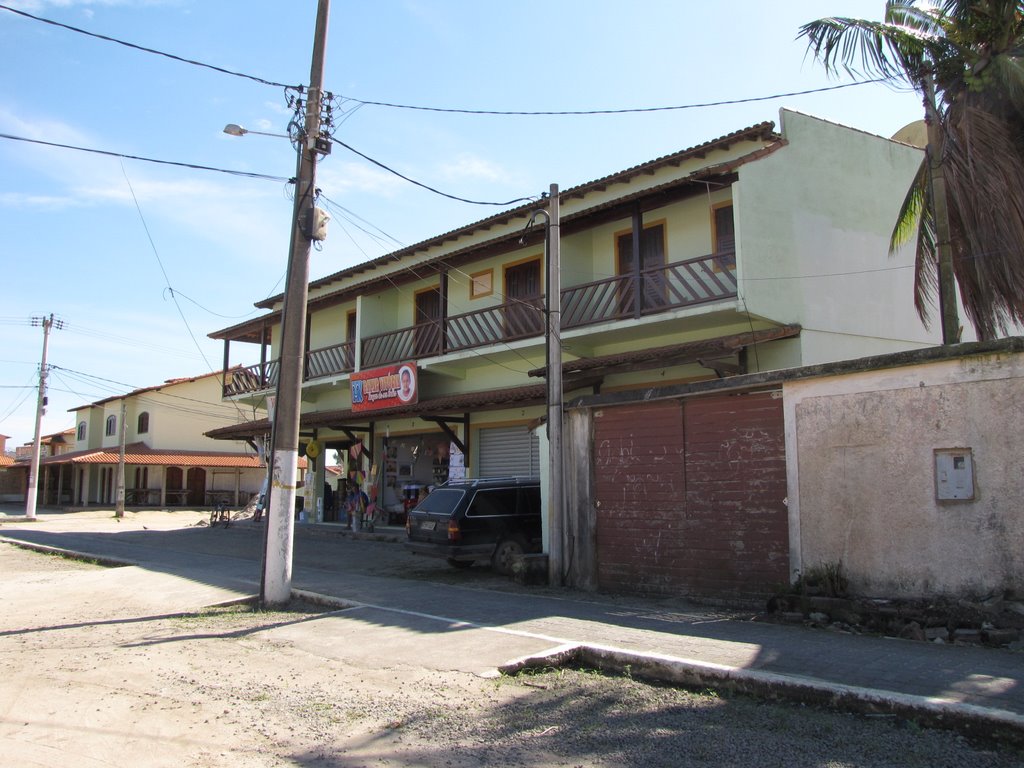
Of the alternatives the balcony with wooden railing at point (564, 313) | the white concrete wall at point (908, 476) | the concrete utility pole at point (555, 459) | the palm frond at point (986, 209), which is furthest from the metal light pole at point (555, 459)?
the palm frond at point (986, 209)

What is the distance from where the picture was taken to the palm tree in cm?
1171

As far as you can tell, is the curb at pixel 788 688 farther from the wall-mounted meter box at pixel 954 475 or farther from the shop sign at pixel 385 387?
the shop sign at pixel 385 387

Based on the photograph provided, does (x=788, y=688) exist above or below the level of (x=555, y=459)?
below

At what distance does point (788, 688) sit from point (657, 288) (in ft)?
37.0

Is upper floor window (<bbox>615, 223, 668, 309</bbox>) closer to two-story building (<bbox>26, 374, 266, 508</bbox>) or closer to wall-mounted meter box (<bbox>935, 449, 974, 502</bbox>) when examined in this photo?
wall-mounted meter box (<bbox>935, 449, 974, 502</bbox>)

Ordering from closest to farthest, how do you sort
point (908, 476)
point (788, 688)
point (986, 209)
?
point (788, 688) → point (908, 476) → point (986, 209)

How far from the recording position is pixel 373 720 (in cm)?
538

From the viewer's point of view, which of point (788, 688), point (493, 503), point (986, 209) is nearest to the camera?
point (788, 688)

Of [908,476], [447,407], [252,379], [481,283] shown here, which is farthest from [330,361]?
[908,476]

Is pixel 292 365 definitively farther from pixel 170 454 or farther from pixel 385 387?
pixel 170 454

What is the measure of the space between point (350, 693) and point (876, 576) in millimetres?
5642

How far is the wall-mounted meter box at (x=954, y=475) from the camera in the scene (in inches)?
309

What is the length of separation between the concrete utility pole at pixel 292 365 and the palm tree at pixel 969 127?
7769mm

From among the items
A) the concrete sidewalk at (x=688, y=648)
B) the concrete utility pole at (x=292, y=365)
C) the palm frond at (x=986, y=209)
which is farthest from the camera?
the palm frond at (x=986, y=209)
